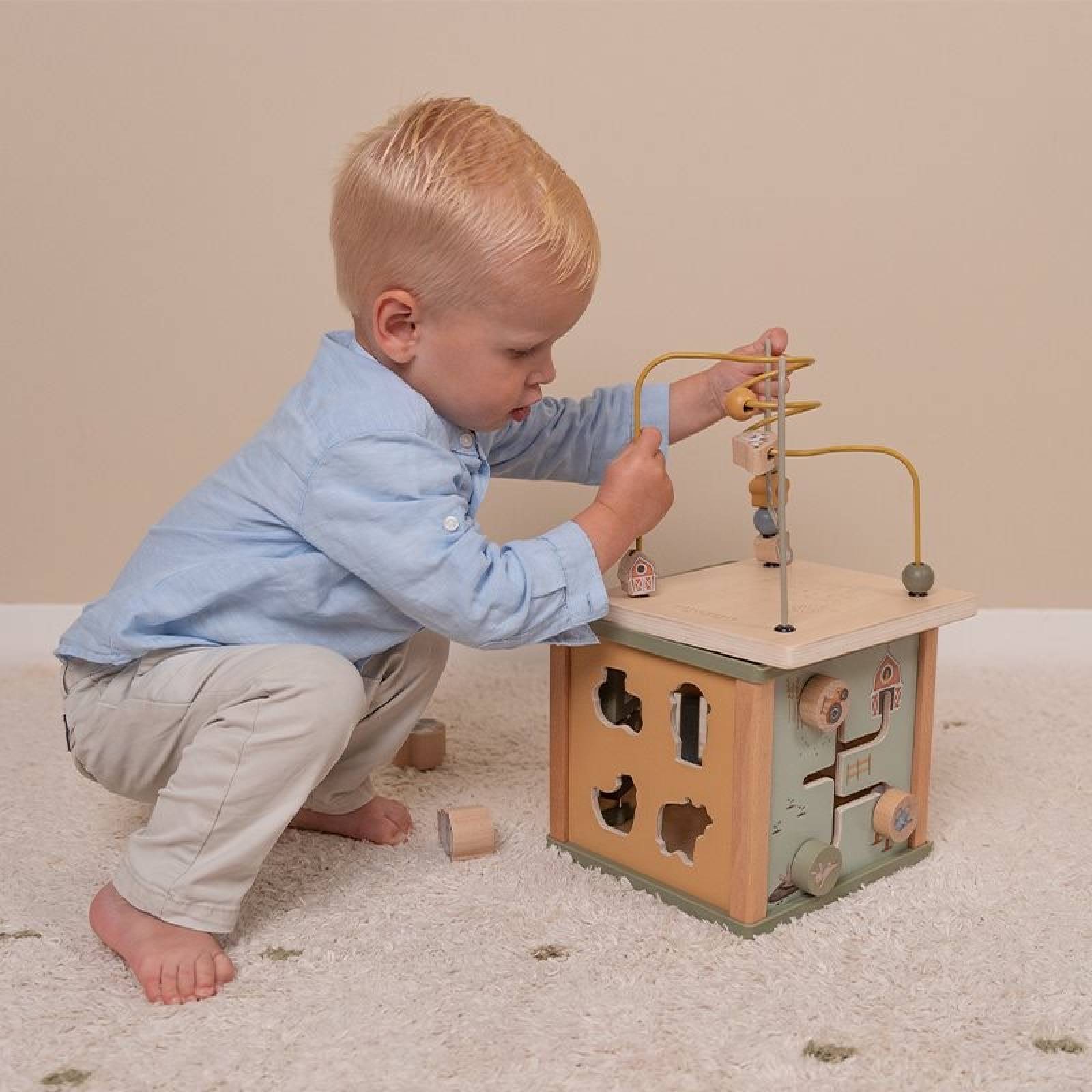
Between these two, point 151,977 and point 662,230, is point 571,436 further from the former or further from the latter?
point 151,977

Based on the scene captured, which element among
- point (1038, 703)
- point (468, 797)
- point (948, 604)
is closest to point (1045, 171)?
point (1038, 703)

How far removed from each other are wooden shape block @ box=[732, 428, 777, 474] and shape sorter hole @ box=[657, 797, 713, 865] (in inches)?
10.3

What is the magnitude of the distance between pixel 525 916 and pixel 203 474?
0.77 metres

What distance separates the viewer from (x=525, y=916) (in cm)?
97

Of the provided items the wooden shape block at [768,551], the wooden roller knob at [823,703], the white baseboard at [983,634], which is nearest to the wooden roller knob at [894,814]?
the wooden roller knob at [823,703]

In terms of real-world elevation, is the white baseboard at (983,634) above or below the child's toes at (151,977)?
above

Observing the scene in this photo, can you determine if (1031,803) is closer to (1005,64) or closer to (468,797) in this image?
(468,797)

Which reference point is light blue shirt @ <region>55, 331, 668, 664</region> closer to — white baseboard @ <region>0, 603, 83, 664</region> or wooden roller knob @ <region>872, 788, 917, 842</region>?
wooden roller knob @ <region>872, 788, 917, 842</region>

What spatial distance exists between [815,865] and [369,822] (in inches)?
14.5

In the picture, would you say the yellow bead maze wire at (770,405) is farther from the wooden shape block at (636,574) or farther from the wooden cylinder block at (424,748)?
the wooden cylinder block at (424,748)

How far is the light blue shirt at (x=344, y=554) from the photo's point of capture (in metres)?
0.92

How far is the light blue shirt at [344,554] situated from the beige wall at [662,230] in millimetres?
528

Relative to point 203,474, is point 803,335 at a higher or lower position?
higher

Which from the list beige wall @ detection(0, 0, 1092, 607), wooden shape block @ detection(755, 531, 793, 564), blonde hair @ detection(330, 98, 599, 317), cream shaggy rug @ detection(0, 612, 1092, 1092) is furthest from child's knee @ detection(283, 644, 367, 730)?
beige wall @ detection(0, 0, 1092, 607)
